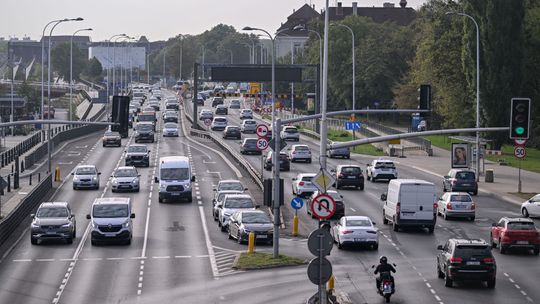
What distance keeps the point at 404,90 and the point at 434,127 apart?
5077 mm

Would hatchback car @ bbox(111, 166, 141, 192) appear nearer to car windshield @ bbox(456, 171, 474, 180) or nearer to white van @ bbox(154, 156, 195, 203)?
white van @ bbox(154, 156, 195, 203)

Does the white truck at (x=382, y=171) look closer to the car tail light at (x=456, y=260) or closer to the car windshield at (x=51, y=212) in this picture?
the car windshield at (x=51, y=212)

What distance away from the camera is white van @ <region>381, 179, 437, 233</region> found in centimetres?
4653

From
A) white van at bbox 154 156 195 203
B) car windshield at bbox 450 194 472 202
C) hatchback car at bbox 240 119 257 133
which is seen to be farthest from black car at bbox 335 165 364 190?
hatchback car at bbox 240 119 257 133

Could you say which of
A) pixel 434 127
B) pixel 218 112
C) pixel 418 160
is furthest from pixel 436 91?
pixel 218 112

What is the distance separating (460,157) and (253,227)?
104 feet

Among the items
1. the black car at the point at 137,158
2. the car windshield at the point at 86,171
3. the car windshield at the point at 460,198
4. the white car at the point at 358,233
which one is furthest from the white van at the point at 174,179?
the black car at the point at 137,158

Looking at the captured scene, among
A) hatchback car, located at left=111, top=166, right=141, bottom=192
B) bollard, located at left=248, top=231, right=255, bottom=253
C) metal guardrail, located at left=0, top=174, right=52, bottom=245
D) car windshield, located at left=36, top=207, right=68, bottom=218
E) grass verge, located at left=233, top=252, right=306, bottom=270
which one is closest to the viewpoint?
grass verge, located at left=233, top=252, right=306, bottom=270

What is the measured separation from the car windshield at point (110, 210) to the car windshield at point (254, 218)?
4.60 m

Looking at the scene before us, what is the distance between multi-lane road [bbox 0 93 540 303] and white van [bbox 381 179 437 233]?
0.57 meters

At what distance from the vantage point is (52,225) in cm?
4422

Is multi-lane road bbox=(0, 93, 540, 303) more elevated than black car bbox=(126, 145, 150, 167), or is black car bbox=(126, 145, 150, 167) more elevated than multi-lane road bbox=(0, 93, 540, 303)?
black car bbox=(126, 145, 150, 167)

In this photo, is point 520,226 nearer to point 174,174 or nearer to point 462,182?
point 174,174

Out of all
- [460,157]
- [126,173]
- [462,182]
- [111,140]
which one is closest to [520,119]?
[462,182]
